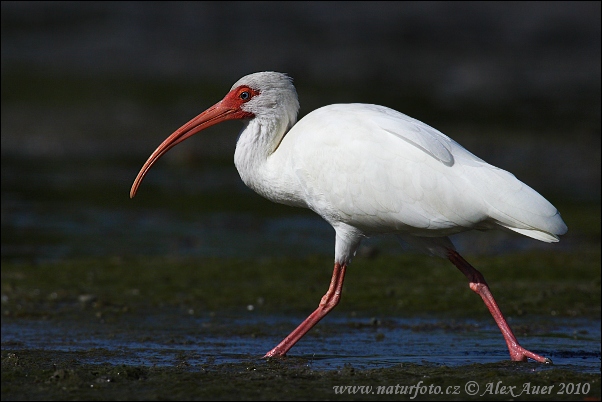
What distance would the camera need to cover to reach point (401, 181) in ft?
25.8

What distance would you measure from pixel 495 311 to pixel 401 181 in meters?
1.27

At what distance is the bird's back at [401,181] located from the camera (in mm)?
7602

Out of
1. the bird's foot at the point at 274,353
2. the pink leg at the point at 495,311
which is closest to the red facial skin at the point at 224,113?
the bird's foot at the point at 274,353

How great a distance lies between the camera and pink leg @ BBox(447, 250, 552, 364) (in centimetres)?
786

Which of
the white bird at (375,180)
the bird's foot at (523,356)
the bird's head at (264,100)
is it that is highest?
the bird's head at (264,100)

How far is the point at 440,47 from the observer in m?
34.3

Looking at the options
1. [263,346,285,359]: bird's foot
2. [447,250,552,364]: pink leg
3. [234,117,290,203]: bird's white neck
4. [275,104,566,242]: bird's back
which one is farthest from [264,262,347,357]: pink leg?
[447,250,552,364]: pink leg

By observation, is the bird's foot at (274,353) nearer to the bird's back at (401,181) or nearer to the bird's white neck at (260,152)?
the bird's back at (401,181)

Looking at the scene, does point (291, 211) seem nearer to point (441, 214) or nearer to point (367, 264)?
point (367, 264)

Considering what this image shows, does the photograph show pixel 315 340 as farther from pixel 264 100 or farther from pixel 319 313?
pixel 264 100

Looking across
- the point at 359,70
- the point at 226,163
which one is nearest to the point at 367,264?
the point at 226,163

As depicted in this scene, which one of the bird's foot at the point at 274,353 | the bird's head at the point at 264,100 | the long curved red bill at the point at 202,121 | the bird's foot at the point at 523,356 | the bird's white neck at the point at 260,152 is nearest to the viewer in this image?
the bird's foot at the point at 523,356

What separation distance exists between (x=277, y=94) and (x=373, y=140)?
1.05 meters

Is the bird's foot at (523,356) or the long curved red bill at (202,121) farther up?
the long curved red bill at (202,121)
